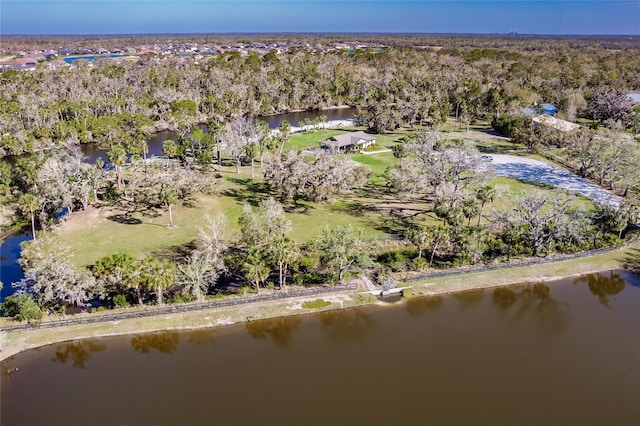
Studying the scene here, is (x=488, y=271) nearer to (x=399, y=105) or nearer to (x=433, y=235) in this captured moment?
(x=433, y=235)

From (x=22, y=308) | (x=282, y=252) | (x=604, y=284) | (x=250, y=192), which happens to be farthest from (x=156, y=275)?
(x=604, y=284)

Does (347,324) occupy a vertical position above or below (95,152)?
below

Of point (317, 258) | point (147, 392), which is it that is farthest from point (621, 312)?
point (147, 392)

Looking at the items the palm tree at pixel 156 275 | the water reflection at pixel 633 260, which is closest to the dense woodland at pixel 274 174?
the palm tree at pixel 156 275

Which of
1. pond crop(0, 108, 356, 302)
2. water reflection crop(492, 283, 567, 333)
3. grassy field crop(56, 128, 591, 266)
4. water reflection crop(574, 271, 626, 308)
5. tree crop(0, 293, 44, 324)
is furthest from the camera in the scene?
grassy field crop(56, 128, 591, 266)

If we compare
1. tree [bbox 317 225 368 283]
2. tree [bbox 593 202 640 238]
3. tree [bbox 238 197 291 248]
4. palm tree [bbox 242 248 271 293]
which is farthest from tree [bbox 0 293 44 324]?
tree [bbox 593 202 640 238]

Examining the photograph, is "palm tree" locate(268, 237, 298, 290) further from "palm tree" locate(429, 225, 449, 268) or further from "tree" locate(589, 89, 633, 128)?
"tree" locate(589, 89, 633, 128)

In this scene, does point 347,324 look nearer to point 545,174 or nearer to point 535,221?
point 535,221
